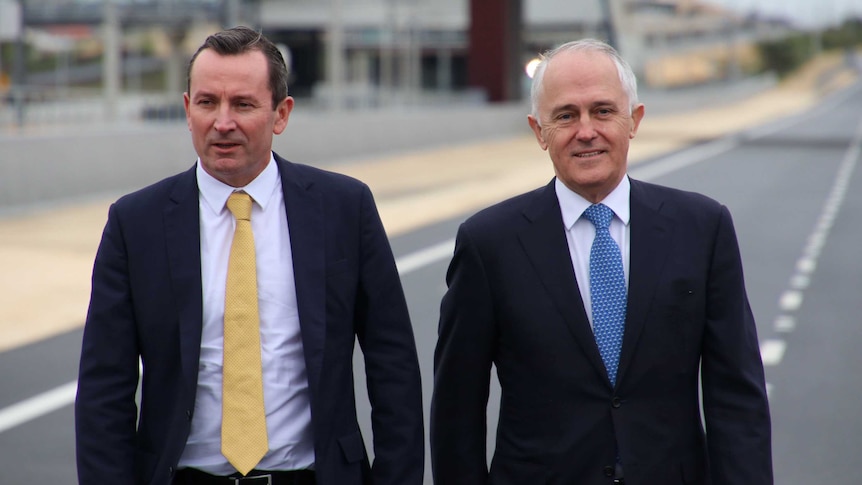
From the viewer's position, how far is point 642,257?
11.4 feet

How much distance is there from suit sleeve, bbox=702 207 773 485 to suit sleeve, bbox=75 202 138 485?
4.96ft

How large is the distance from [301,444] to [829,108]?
286 ft

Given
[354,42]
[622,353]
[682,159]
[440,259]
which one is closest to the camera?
[622,353]

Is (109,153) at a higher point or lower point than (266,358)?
lower

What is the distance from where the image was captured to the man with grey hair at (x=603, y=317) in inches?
134

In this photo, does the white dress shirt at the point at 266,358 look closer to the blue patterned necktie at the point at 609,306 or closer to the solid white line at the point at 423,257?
the blue patterned necktie at the point at 609,306

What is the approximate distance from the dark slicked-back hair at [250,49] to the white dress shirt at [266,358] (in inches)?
10.1

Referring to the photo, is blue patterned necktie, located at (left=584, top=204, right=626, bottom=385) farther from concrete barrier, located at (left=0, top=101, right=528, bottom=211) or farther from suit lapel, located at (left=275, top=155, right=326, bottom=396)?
concrete barrier, located at (left=0, top=101, right=528, bottom=211)

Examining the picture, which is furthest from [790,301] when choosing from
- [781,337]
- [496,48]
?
[496,48]

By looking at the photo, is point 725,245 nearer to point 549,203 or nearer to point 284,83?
point 549,203

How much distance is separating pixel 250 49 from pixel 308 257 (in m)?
0.56

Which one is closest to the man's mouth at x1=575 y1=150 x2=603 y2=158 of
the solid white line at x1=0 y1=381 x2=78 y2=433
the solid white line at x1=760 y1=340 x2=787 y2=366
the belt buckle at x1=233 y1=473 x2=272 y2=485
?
the belt buckle at x1=233 y1=473 x2=272 y2=485

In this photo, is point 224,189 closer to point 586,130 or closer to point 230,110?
point 230,110

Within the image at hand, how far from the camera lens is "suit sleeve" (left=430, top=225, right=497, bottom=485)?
3.53 m
